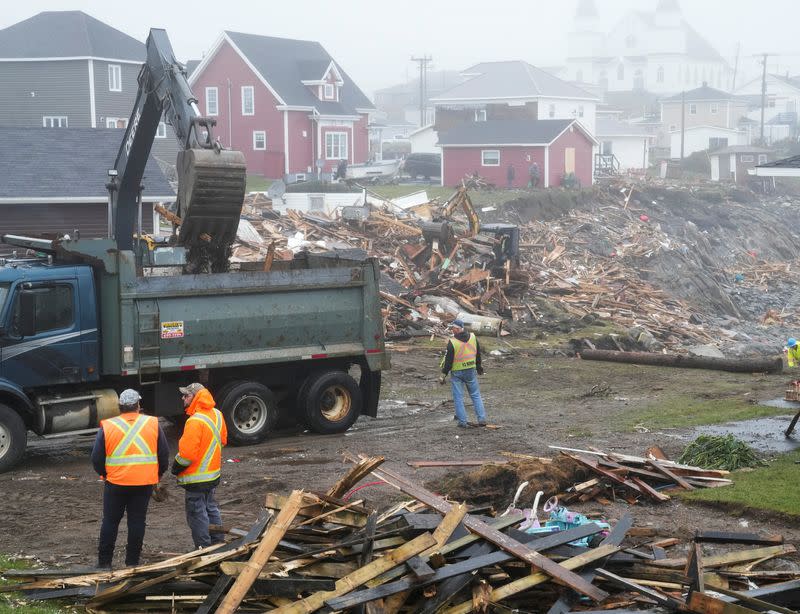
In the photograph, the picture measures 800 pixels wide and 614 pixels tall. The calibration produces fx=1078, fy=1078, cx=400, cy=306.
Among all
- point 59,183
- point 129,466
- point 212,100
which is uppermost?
point 212,100

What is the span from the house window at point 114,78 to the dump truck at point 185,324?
4116 centimetres

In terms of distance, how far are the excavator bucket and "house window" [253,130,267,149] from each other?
142ft

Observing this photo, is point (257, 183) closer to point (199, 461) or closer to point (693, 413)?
point (693, 413)

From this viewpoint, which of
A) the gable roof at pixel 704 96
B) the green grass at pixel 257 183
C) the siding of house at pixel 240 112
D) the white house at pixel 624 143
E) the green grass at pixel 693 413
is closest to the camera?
the green grass at pixel 693 413

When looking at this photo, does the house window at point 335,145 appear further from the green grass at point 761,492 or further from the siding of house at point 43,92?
the green grass at point 761,492

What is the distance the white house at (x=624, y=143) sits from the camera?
77.2 m

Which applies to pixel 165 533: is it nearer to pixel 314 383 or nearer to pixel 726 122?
pixel 314 383

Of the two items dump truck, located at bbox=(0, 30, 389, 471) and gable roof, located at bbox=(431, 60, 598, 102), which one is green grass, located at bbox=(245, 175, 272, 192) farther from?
dump truck, located at bbox=(0, 30, 389, 471)

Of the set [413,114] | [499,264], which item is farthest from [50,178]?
[413,114]

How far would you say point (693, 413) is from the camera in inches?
682

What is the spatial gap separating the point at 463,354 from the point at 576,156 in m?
45.7

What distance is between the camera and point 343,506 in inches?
363

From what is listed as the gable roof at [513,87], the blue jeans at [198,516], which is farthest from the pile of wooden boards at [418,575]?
the gable roof at [513,87]

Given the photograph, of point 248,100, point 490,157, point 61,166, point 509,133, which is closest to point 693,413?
point 61,166
